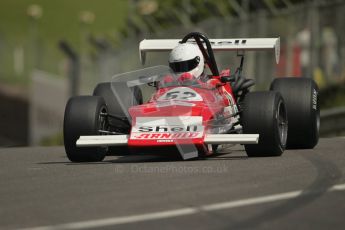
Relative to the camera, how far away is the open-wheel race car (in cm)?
1091

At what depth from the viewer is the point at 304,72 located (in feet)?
71.5

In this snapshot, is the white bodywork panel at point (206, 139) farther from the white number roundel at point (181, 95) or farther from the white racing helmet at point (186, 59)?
the white racing helmet at point (186, 59)

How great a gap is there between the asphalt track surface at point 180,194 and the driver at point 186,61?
122 cm

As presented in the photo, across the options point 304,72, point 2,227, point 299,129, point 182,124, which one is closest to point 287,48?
point 304,72

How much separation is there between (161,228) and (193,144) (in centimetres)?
422

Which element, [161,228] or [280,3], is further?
[280,3]

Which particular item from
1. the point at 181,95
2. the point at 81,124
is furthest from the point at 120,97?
the point at 81,124

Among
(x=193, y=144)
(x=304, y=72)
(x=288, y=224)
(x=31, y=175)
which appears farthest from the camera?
(x=304, y=72)

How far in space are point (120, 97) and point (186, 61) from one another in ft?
3.20

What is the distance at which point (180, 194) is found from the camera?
8008 mm

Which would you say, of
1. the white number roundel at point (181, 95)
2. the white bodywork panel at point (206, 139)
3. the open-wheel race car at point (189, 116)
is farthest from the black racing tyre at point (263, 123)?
the white number roundel at point (181, 95)

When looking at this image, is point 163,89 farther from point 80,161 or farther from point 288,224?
point 288,224

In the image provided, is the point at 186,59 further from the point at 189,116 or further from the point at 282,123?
the point at 282,123

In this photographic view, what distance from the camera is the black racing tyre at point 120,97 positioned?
1248cm
